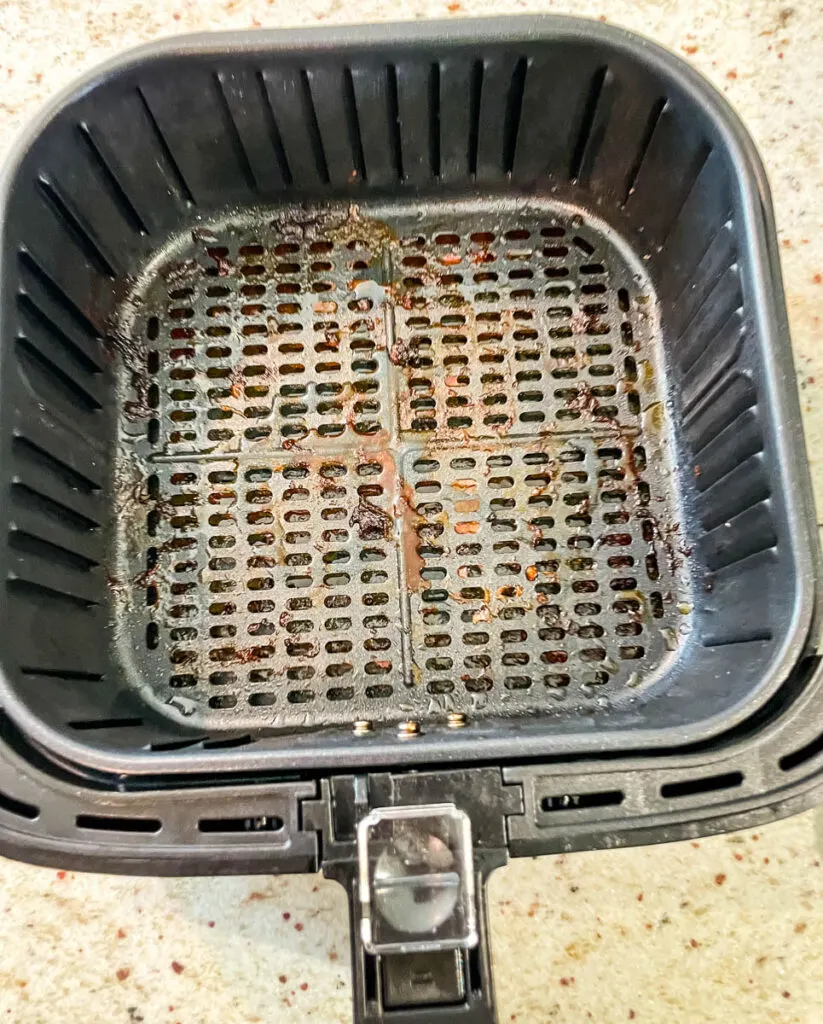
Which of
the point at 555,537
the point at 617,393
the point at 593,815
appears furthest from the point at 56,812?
the point at 617,393

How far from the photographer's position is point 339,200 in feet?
2.35

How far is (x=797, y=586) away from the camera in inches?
19.0

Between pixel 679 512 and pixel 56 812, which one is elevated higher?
pixel 679 512

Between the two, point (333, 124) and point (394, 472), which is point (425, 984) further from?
point (333, 124)

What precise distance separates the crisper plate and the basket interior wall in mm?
23

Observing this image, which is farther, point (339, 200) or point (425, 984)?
point (339, 200)

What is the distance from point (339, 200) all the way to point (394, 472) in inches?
9.8

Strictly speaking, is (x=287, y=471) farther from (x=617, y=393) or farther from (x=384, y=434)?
(x=617, y=393)

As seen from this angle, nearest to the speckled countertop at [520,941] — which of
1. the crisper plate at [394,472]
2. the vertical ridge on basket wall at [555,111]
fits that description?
the crisper plate at [394,472]

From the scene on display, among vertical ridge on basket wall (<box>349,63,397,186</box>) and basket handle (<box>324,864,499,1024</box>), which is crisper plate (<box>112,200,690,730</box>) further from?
basket handle (<box>324,864,499,1024</box>)

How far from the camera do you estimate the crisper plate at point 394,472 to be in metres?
0.63

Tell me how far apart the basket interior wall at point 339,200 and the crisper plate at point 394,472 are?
0.9 inches

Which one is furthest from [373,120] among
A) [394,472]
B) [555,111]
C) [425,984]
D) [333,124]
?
[425,984]

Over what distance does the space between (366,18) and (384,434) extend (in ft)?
1.45
